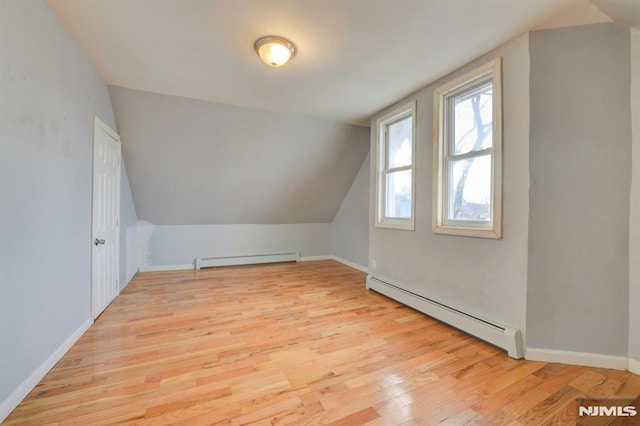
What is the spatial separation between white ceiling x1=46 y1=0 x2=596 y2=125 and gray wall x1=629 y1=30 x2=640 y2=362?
2.14ft

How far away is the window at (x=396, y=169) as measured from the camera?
3.19 meters

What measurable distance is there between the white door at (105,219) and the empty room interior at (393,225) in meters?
0.04

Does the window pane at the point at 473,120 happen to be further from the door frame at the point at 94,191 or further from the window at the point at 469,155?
the door frame at the point at 94,191

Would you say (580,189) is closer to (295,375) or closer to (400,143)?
(400,143)

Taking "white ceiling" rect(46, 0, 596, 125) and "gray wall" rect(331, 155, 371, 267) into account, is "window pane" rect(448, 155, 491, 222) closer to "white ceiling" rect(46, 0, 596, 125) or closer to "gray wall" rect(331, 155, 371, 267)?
"white ceiling" rect(46, 0, 596, 125)

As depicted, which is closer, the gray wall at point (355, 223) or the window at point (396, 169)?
the window at point (396, 169)

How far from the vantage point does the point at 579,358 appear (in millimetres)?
1919

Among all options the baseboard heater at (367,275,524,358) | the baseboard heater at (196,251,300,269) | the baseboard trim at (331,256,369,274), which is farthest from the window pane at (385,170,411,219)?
the baseboard heater at (196,251,300,269)

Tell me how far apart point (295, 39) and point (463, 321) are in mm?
2828

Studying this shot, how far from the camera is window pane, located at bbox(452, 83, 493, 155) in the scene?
2.37 metres

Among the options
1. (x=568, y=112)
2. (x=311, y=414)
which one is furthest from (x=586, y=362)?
(x=311, y=414)

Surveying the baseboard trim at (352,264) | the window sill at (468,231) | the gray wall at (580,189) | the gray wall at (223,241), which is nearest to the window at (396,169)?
Answer: the window sill at (468,231)

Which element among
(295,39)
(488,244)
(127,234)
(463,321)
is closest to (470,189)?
(488,244)

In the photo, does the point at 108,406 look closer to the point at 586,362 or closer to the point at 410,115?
the point at 586,362
